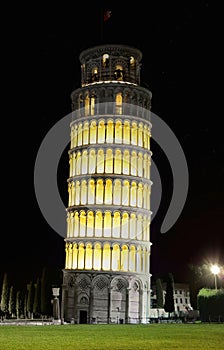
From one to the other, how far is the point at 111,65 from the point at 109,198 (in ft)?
48.9

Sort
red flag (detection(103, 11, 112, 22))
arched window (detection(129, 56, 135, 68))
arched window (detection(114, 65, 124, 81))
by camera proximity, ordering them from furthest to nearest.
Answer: arched window (detection(129, 56, 135, 68)), arched window (detection(114, 65, 124, 81)), red flag (detection(103, 11, 112, 22))

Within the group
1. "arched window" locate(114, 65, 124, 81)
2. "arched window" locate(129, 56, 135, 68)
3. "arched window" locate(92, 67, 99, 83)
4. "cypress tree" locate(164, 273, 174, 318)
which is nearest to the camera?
"arched window" locate(114, 65, 124, 81)

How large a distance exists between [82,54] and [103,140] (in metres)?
11.4

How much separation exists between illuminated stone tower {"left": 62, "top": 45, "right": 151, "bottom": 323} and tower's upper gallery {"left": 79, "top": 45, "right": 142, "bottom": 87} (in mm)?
110

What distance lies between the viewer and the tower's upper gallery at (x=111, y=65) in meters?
69.6

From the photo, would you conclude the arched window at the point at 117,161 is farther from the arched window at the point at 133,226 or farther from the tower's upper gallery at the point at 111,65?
the tower's upper gallery at the point at 111,65

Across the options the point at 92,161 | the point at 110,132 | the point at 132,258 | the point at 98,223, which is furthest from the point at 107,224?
the point at 110,132

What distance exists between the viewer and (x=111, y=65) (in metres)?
69.8

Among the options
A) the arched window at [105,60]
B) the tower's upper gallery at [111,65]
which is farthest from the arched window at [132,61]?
the arched window at [105,60]

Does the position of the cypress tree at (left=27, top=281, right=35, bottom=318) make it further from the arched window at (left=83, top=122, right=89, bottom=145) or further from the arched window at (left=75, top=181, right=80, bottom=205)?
the arched window at (left=83, top=122, right=89, bottom=145)

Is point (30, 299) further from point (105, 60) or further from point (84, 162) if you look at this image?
point (105, 60)

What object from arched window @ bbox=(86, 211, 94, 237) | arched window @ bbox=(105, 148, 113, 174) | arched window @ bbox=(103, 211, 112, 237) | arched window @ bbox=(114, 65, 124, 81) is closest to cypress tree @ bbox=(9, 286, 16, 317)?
arched window @ bbox=(86, 211, 94, 237)

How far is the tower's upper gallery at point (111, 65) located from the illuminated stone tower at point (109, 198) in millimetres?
110

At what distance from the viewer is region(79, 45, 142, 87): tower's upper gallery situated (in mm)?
69625
